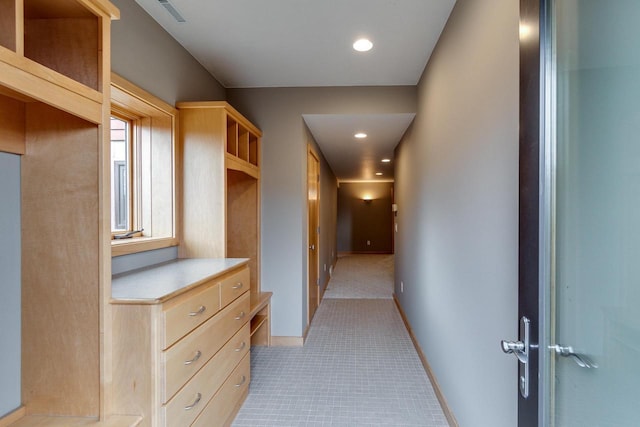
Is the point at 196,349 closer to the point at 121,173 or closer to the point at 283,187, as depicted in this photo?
the point at 121,173

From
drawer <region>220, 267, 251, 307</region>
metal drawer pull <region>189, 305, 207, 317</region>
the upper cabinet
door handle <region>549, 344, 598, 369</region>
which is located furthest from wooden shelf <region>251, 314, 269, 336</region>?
door handle <region>549, 344, 598, 369</region>

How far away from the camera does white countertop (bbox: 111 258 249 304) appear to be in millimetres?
1376

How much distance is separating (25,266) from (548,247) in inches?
68.8

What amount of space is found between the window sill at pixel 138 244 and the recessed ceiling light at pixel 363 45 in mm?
1881

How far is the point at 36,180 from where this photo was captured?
131cm

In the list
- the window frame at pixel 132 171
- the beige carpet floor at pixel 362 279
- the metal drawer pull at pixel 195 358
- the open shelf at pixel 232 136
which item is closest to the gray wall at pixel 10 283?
the metal drawer pull at pixel 195 358

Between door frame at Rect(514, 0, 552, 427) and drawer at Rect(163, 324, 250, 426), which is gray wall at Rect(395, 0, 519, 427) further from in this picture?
drawer at Rect(163, 324, 250, 426)

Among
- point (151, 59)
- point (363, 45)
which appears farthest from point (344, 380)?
point (151, 59)

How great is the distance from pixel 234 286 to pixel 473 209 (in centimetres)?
143

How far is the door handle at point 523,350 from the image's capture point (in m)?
0.92

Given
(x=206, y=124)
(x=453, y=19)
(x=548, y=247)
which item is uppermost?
(x=453, y=19)

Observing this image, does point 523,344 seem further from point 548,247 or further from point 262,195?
point 262,195

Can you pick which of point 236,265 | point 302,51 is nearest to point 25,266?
point 236,265

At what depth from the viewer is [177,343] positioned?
147 cm
